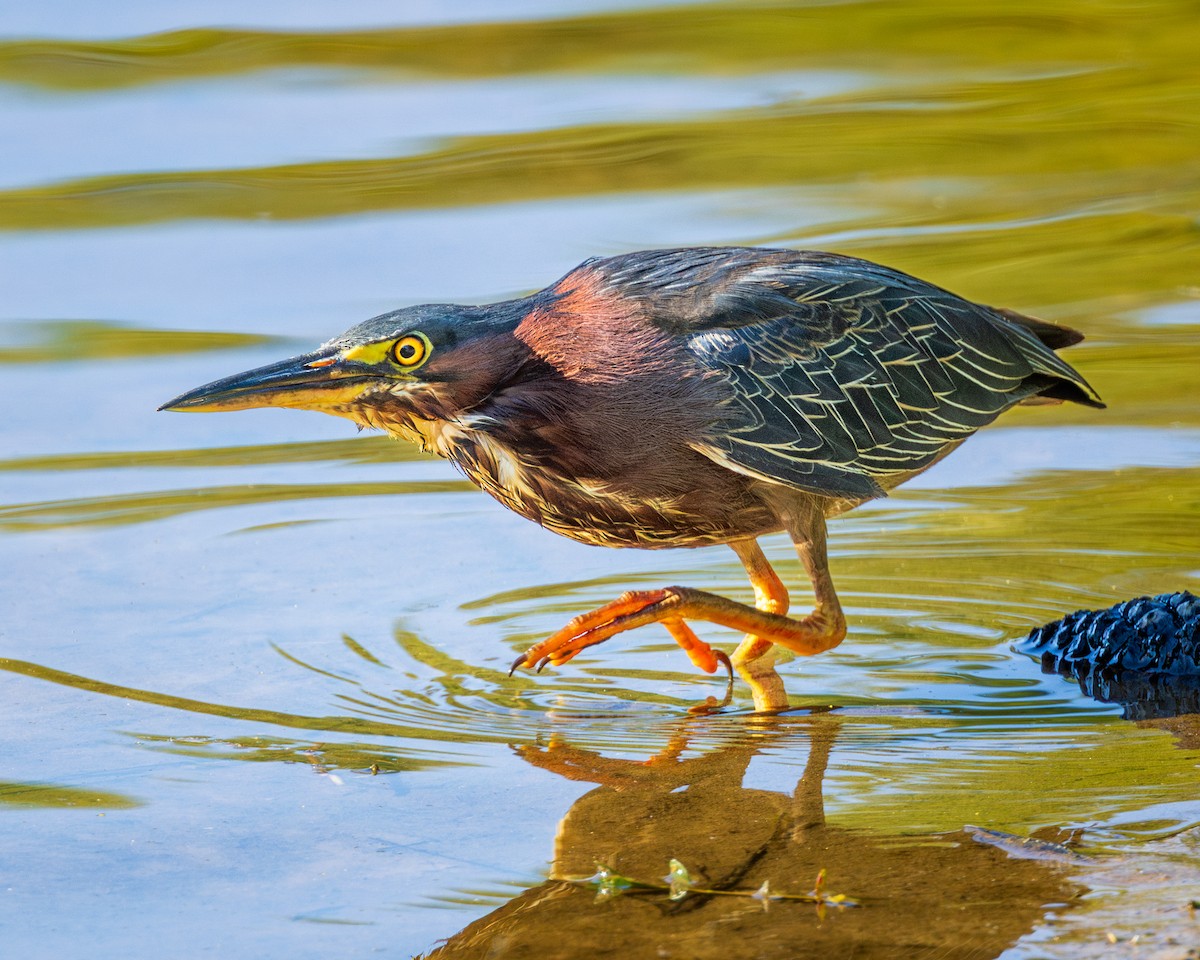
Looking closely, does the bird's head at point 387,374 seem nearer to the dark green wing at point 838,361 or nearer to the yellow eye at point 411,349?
the yellow eye at point 411,349

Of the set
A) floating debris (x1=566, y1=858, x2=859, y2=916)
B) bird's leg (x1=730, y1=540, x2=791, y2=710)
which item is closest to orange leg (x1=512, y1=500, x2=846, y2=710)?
bird's leg (x1=730, y1=540, x2=791, y2=710)

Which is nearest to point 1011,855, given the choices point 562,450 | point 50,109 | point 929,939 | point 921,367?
point 929,939

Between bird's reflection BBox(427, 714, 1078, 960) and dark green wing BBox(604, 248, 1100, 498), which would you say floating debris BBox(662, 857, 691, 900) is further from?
dark green wing BBox(604, 248, 1100, 498)

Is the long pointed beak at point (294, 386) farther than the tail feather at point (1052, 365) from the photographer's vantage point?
No

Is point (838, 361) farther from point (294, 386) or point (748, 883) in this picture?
point (748, 883)

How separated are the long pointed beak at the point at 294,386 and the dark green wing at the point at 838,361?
102 cm

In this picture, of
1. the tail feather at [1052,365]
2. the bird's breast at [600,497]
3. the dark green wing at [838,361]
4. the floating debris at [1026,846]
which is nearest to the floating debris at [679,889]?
the floating debris at [1026,846]

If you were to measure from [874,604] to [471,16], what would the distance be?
8416 mm

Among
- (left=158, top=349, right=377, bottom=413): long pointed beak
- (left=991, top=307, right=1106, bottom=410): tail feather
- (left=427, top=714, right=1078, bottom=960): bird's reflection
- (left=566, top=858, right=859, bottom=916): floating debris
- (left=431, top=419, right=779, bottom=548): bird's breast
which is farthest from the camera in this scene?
(left=991, top=307, right=1106, bottom=410): tail feather

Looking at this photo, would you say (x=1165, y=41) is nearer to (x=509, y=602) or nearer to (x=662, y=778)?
(x=509, y=602)

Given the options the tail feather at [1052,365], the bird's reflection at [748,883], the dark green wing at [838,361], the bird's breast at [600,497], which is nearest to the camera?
the bird's reflection at [748,883]

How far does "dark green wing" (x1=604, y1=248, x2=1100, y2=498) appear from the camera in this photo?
5840mm

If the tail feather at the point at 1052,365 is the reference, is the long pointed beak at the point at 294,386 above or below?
above

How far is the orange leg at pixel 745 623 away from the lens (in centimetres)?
562
